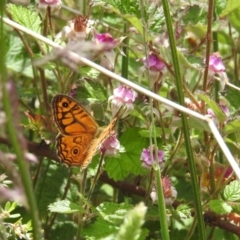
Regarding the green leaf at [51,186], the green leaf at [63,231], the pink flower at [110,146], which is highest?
the pink flower at [110,146]

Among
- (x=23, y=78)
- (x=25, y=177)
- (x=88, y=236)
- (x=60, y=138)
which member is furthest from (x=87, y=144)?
(x=23, y=78)

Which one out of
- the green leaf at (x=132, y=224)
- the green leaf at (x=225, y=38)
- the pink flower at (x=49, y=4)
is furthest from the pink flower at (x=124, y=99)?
the green leaf at (x=132, y=224)

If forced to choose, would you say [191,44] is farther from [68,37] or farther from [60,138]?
[60,138]

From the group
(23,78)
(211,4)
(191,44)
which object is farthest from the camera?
(23,78)

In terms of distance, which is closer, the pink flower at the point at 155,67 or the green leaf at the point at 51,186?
the pink flower at the point at 155,67

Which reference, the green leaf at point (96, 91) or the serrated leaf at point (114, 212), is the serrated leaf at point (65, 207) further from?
the green leaf at point (96, 91)
